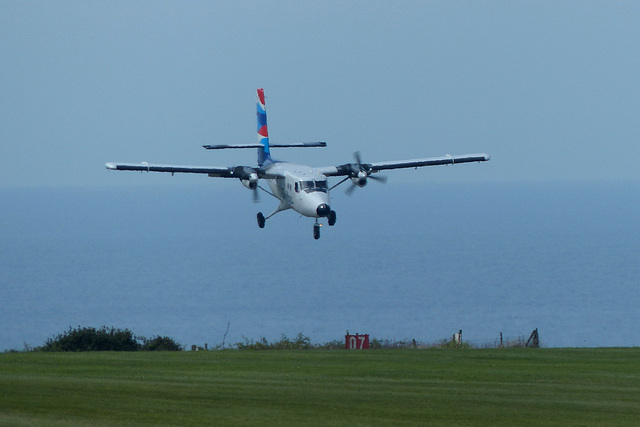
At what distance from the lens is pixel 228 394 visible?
24875 millimetres

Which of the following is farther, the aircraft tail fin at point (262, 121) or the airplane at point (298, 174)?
the aircraft tail fin at point (262, 121)

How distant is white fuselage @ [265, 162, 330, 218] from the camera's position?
43.9 metres

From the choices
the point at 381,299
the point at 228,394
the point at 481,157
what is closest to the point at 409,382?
the point at 228,394

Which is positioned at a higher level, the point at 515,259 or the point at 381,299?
the point at 515,259

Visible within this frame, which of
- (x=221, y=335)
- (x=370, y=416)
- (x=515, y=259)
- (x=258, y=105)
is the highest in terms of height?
(x=515, y=259)

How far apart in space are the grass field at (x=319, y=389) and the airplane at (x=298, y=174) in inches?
358

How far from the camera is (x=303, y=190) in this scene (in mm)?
44625

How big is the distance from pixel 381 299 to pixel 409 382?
11399cm

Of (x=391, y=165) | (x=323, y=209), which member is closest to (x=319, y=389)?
(x=323, y=209)

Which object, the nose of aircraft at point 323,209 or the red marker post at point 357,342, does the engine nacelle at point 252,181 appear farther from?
the red marker post at point 357,342

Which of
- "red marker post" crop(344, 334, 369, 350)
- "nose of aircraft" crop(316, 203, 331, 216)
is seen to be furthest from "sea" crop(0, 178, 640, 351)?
"nose of aircraft" crop(316, 203, 331, 216)

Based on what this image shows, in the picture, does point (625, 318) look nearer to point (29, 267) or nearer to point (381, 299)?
point (381, 299)

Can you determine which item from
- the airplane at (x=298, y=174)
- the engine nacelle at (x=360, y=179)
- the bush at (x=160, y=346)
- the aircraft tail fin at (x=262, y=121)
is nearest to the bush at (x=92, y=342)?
the bush at (x=160, y=346)

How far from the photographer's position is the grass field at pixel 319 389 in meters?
21.7
